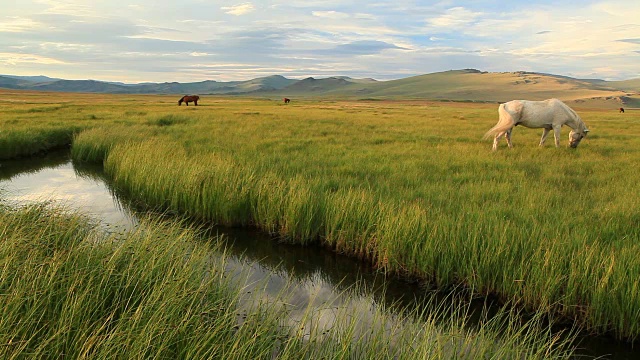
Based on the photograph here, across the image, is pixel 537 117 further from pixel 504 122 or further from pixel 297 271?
pixel 297 271

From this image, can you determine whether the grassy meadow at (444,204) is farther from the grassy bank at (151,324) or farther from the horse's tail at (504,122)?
the grassy bank at (151,324)

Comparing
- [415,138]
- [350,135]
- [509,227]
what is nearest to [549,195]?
[509,227]

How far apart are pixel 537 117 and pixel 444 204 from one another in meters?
8.51

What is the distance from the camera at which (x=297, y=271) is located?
608 centimetres

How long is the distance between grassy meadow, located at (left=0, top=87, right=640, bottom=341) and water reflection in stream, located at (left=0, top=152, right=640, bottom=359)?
0.24 metres

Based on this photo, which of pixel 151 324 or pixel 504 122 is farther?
pixel 504 122

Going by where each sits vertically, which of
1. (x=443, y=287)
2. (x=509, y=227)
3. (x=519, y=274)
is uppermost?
(x=509, y=227)

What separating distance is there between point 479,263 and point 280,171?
226 inches

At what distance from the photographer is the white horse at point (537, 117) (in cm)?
1314

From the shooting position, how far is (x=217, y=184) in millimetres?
8141

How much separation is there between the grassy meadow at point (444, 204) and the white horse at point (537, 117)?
2.24 feet

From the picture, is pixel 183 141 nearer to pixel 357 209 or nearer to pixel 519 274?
pixel 357 209

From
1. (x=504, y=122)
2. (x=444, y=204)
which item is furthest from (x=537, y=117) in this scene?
(x=444, y=204)

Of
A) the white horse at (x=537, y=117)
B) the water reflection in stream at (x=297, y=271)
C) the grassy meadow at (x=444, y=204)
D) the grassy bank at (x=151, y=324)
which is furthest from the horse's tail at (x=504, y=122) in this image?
the grassy bank at (x=151, y=324)
